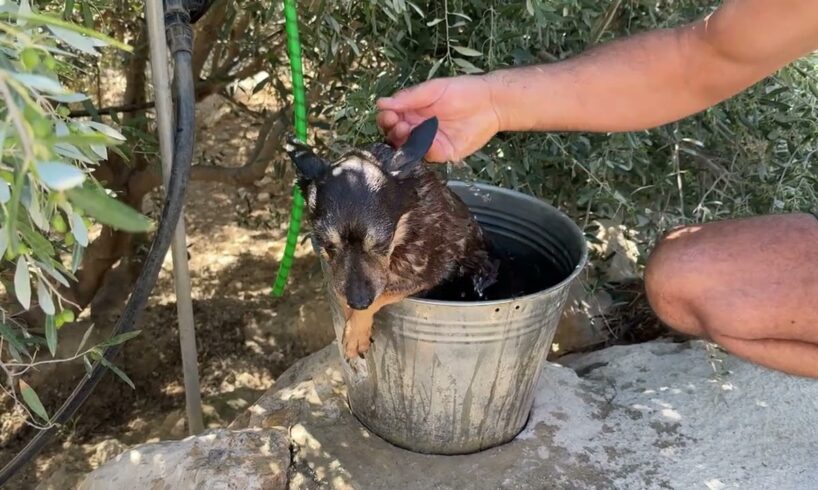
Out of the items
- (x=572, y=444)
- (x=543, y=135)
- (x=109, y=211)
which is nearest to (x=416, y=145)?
(x=543, y=135)

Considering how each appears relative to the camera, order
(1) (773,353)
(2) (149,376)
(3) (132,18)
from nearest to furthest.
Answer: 1. (1) (773,353)
2. (3) (132,18)
3. (2) (149,376)

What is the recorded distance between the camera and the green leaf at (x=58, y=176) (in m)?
0.95

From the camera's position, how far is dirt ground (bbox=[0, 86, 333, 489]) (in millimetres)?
3891

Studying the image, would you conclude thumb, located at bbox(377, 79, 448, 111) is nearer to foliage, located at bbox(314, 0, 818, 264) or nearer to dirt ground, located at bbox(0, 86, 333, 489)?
foliage, located at bbox(314, 0, 818, 264)

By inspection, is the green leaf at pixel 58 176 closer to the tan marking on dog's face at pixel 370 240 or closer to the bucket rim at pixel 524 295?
the tan marking on dog's face at pixel 370 240

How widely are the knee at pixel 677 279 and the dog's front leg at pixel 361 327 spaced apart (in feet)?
3.31

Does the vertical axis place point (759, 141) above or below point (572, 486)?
above

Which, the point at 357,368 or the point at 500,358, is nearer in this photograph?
the point at 500,358

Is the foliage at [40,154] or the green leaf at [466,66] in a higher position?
the foliage at [40,154]

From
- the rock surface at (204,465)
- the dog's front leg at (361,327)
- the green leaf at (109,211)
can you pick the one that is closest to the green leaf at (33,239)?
the green leaf at (109,211)

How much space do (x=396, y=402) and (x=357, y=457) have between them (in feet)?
0.83

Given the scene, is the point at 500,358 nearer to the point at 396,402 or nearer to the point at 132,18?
the point at 396,402

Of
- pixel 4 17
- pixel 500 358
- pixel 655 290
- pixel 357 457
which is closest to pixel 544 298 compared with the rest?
pixel 500 358

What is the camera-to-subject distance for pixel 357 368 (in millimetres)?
2830
